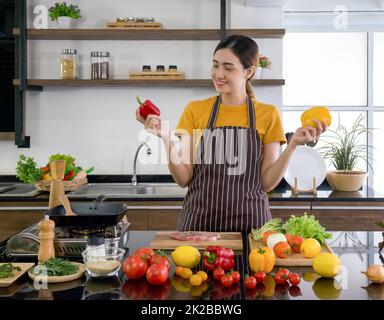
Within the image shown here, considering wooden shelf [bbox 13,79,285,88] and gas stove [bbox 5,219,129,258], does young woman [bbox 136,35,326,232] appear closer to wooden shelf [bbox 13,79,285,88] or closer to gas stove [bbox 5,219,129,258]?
gas stove [bbox 5,219,129,258]

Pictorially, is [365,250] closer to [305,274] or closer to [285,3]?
[305,274]

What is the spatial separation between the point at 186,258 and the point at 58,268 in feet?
1.39

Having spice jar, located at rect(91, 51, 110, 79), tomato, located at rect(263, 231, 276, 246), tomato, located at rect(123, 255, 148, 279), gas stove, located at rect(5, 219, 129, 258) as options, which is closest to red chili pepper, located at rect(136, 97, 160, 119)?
gas stove, located at rect(5, 219, 129, 258)

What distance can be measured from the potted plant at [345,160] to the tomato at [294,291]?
2.62 metres

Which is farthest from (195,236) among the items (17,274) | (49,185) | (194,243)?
(49,185)

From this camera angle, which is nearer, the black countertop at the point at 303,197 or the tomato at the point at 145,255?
the tomato at the point at 145,255

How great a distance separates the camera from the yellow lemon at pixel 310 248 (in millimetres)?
2158

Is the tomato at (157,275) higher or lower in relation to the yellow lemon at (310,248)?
lower

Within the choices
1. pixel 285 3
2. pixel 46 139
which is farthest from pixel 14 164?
pixel 285 3

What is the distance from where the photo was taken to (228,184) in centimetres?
297

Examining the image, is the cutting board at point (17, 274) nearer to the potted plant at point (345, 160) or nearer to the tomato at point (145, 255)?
the tomato at point (145, 255)

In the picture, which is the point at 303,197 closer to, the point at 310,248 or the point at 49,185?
the point at 49,185

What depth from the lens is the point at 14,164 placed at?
4.90 m

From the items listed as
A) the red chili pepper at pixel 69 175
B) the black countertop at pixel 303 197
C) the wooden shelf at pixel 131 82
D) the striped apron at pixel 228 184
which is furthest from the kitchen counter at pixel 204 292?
the wooden shelf at pixel 131 82
